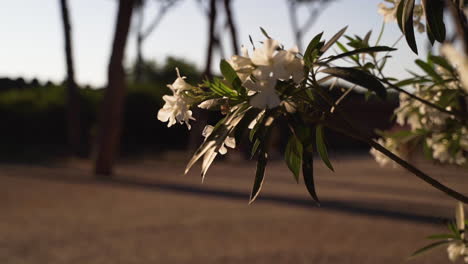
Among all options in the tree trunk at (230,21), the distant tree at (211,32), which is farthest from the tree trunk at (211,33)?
the tree trunk at (230,21)

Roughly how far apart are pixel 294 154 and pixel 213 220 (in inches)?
154

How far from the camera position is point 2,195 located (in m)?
6.55

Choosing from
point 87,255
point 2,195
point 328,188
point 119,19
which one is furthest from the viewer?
point 119,19

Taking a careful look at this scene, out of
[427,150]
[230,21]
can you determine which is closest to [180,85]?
[427,150]

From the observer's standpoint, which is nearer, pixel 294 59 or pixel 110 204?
pixel 294 59

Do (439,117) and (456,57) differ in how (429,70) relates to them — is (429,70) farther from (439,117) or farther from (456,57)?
(456,57)

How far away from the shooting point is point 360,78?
938 mm

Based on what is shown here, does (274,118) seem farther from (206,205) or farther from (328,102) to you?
(206,205)

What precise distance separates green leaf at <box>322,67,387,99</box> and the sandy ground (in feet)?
8.53

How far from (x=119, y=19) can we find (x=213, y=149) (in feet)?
25.5

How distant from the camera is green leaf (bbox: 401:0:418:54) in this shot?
1.08m

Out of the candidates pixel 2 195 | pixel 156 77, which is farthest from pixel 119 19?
pixel 156 77

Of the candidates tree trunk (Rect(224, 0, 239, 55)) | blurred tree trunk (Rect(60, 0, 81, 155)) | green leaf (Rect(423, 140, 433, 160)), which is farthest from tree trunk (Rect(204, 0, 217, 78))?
green leaf (Rect(423, 140, 433, 160))

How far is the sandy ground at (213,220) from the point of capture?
3.66 meters
